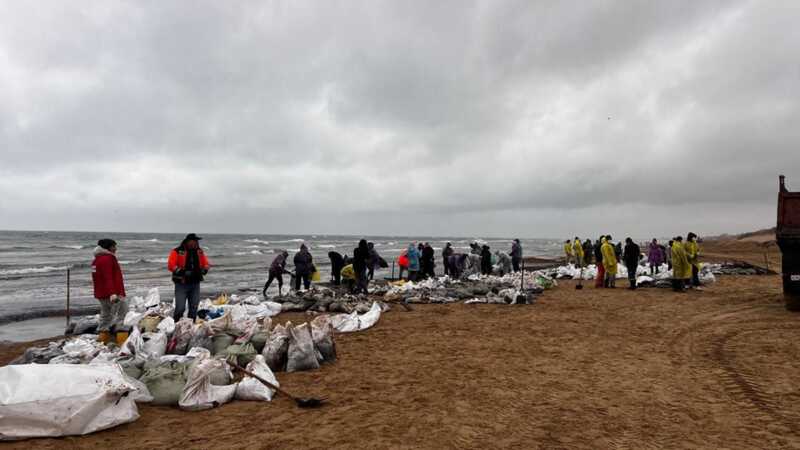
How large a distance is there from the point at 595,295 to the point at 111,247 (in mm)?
12164

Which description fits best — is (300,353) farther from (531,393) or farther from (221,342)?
(531,393)

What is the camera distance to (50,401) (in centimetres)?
373

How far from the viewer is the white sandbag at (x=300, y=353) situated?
5883mm

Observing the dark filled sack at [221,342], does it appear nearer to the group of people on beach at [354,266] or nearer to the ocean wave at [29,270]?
the group of people on beach at [354,266]

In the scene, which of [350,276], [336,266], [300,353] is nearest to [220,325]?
[300,353]

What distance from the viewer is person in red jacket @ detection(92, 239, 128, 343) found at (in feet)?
22.3

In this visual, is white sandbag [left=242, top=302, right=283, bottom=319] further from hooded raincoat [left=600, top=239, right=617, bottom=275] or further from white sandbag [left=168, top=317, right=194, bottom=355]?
hooded raincoat [left=600, top=239, right=617, bottom=275]

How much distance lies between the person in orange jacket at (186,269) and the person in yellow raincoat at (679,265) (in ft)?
41.4

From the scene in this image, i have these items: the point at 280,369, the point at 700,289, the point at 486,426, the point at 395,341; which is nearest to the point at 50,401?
the point at 280,369

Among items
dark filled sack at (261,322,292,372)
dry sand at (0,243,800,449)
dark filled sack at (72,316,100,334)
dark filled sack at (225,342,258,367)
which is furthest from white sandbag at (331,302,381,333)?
dark filled sack at (72,316,100,334)

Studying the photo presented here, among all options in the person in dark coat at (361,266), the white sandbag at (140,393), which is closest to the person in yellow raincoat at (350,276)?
the person in dark coat at (361,266)

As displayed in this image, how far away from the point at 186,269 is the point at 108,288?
1.24m

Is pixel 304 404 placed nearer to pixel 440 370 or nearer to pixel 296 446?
pixel 296 446

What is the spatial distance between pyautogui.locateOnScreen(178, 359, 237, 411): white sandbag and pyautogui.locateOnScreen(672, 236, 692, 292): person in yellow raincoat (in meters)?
12.8
